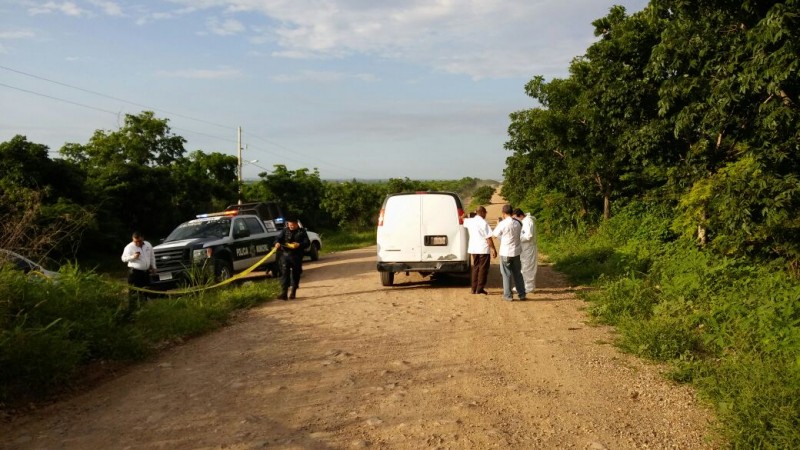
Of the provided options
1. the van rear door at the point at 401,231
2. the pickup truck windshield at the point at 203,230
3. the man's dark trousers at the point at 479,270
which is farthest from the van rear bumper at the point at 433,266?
the pickup truck windshield at the point at 203,230

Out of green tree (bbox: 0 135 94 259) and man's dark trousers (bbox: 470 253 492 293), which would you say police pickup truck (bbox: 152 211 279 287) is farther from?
man's dark trousers (bbox: 470 253 492 293)

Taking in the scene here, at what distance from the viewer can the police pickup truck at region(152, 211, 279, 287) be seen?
12984mm

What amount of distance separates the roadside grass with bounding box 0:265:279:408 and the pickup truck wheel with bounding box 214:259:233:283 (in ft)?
11.9

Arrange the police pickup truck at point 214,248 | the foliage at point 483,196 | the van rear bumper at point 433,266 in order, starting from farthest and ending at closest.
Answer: the foliage at point 483,196, the police pickup truck at point 214,248, the van rear bumper at point 433,266

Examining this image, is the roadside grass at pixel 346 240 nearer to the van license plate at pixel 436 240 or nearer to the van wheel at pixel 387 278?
the van wheel at pixel 387 278

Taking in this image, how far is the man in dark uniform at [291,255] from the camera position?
1137cm

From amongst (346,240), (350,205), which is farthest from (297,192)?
(346,240)

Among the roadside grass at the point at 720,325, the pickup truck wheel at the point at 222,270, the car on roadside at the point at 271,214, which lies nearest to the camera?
the roadside grass at the point at 720,325

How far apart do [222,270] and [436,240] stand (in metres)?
5.05

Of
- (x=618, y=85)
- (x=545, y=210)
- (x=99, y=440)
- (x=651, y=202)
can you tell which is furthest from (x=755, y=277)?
(x=545, y=210)

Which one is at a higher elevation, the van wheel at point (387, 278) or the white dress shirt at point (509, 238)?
the white dress shirt at point (509, 238)

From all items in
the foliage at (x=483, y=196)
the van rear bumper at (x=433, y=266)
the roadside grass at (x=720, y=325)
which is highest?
the foliage at (x=483, y=196)

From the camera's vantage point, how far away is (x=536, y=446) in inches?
176

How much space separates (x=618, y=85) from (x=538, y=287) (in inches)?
204
